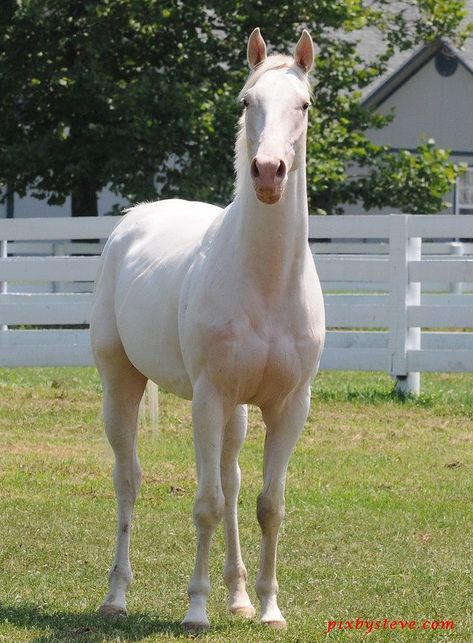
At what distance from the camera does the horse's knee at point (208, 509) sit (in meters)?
4.86

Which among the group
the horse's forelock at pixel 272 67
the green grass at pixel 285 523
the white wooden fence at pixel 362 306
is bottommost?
the green grass at pixel 285 523

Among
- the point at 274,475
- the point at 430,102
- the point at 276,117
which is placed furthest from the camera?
the point at 430,102

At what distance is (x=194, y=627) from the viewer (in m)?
4.78

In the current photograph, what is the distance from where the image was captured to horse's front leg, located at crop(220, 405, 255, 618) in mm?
5195

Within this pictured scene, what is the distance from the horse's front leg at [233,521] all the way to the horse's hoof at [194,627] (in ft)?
1.12

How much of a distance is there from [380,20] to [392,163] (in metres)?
2.42

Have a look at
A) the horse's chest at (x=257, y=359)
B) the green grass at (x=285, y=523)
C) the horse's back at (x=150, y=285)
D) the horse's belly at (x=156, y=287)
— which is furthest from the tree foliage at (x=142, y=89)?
the horse's chest at (x=257, y=359)

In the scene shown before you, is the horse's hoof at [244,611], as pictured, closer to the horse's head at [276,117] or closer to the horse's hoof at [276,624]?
the horse's hoof at [276,624]

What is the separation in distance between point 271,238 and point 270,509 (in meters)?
1.10

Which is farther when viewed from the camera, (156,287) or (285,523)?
(285,523)

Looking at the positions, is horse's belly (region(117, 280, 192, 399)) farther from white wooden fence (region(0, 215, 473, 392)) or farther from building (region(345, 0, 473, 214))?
building (region(345, 0, 473, 214))

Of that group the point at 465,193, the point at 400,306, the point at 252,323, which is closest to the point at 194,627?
the point at 252,323

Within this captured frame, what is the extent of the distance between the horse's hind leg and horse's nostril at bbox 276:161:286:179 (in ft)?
5.72

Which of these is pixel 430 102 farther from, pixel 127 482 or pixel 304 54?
pixel 304 54
